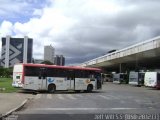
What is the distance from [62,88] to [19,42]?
20791 mm

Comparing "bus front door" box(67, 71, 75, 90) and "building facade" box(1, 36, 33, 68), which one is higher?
"building facade" box(1, 36, 33, 68)

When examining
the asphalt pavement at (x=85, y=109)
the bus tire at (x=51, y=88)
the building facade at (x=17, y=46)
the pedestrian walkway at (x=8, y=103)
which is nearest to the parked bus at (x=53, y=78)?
the bus tire at (x=51, y=88)

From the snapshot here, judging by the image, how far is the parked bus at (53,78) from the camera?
126 ft

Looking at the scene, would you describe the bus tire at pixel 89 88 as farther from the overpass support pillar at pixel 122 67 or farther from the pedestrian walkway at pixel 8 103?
the overpass support pillar at pixel 122 67

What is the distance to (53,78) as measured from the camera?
4025 cm

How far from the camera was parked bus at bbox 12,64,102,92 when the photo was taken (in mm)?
38531

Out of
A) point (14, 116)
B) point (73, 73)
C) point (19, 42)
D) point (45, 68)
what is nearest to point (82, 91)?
point (73, 73)

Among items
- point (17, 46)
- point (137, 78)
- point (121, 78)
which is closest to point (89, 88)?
point (17, 46)

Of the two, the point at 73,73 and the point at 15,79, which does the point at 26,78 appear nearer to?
the point at 15,79

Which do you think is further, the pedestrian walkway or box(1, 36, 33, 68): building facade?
box(1, 36, 33, 68): building facade

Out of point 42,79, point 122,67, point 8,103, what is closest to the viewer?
point 8,103

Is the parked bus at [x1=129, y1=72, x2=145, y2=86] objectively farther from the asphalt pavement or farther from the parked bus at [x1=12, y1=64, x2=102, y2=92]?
the asphalt pavement

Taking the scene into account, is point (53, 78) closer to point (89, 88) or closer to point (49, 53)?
point (89, 88)

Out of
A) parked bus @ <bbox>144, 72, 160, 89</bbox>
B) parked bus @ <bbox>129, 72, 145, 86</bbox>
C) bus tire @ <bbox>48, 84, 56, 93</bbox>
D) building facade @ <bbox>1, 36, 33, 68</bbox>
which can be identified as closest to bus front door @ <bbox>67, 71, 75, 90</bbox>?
bus tire @ <bbox>48, 84, 56, 93</bbox>
